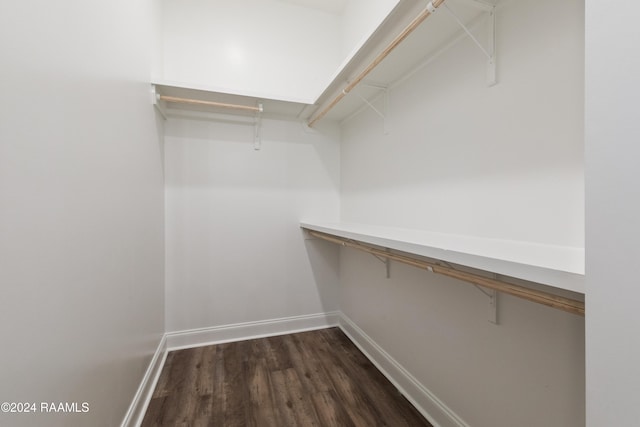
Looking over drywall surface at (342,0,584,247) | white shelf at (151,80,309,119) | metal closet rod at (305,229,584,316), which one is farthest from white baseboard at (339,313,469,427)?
white shelf at (151,80,309,119)

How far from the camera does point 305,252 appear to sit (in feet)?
7.77

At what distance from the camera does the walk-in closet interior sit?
21.3 inches

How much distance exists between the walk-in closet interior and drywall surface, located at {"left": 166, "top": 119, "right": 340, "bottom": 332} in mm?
17

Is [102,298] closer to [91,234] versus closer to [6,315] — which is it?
[91,234]

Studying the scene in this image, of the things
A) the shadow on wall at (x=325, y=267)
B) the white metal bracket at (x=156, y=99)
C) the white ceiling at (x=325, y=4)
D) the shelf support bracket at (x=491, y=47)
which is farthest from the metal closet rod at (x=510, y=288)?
the white ceiling at (x=325, y=4)

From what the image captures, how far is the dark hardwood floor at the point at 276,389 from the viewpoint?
1.35 meters

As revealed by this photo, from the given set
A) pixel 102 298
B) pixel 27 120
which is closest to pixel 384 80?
pixel 27 120

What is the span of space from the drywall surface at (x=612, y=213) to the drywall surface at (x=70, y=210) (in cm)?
113

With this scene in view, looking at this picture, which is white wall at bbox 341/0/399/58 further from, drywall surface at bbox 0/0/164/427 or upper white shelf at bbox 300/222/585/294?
upper white shelf at bbox 300/222/585/294

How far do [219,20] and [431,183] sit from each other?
216cm

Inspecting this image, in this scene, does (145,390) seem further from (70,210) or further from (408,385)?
(408,385)

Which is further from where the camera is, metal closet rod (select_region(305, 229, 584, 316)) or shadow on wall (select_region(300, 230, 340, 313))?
shadow on wall (select_region(300, 230, 340, 313))

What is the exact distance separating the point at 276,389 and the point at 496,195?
1585mm

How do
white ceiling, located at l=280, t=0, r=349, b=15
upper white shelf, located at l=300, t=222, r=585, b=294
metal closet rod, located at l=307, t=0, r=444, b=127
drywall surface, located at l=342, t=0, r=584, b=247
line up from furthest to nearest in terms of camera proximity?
1. white ceiling, located at l=280, t=0, r=349, b=15
2. metal closet rod, located at l=307, t=0, r=444, b=127
3. drywall surface, located at l=342, t=0, r=584, b=247
4. upper white shelf, located at l=300, t=222, r=585, b=294
